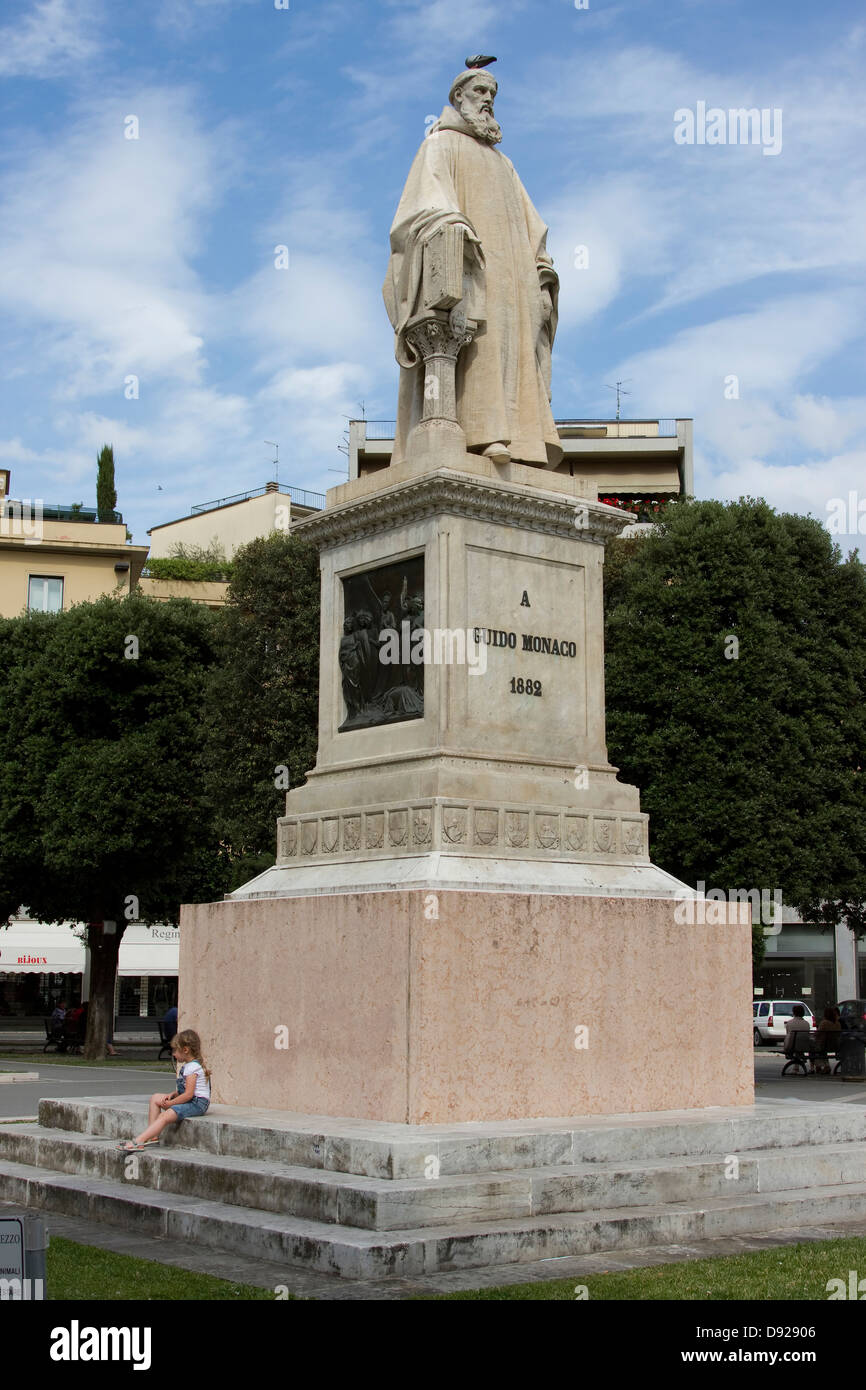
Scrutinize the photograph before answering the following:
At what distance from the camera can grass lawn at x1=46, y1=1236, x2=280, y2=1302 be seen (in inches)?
289

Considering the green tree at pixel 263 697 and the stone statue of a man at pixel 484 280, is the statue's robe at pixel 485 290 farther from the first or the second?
the green tree at pixel 263 697

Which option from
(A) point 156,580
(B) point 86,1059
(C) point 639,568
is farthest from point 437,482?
(A) point 156,580

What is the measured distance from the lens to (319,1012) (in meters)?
10.7

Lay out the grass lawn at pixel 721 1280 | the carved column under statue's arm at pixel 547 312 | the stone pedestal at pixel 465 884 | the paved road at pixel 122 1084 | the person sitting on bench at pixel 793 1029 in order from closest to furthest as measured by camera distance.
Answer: the grass lawn at pixel 721 1280 → the stone pedestal at pixel 465 884 → the carved column under statue's arm at pixel 547 312 → the paved road at pixel 122 1084 → the person sitting on bench at pixel 793 1029

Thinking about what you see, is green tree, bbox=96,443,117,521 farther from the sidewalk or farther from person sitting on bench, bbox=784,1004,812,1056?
person sitting on bench, bbox=784,1004,812,1056

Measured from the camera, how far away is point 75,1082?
89.1 ft

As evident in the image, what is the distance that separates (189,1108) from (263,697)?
21.8 meters

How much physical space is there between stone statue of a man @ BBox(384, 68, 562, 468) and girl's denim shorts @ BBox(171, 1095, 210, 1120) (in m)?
5.26

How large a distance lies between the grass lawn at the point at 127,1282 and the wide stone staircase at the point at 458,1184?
502 mm

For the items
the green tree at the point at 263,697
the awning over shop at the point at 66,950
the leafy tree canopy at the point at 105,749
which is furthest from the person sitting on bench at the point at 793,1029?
the awning over shop at the point at 66,950

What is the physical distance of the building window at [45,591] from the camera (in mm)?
54688

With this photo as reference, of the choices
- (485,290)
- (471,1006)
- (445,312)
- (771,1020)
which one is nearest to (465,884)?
(471,1006)
